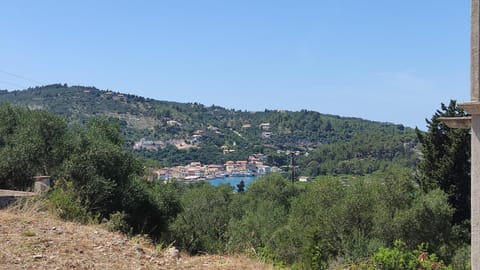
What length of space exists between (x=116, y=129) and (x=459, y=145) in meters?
17.3

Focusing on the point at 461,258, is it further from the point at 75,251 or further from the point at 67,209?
the point at 75,251

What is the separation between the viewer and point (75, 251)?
260 inches

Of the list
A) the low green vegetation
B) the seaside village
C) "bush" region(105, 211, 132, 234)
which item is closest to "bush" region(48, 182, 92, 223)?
the low green vegetation

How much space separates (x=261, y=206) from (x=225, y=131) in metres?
104

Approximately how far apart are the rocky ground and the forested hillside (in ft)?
217

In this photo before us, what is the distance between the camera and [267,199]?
1708 inches

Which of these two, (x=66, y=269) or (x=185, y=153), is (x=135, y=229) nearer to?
(x=66, y=269)

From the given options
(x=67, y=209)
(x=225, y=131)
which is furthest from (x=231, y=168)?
(x=67, y=209)

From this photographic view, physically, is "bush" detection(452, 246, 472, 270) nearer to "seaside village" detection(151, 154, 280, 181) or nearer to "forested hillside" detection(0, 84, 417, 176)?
Answer: "forested hillside" detection(0, 84, 417, 176)

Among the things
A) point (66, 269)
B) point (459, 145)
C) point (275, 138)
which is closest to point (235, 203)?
point (459, 145)

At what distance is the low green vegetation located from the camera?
10.3 meters

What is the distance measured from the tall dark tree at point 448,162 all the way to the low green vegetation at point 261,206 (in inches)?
2.5

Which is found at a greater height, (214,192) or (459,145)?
(459,145)

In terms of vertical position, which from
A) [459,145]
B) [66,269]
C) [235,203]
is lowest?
[235,203]
